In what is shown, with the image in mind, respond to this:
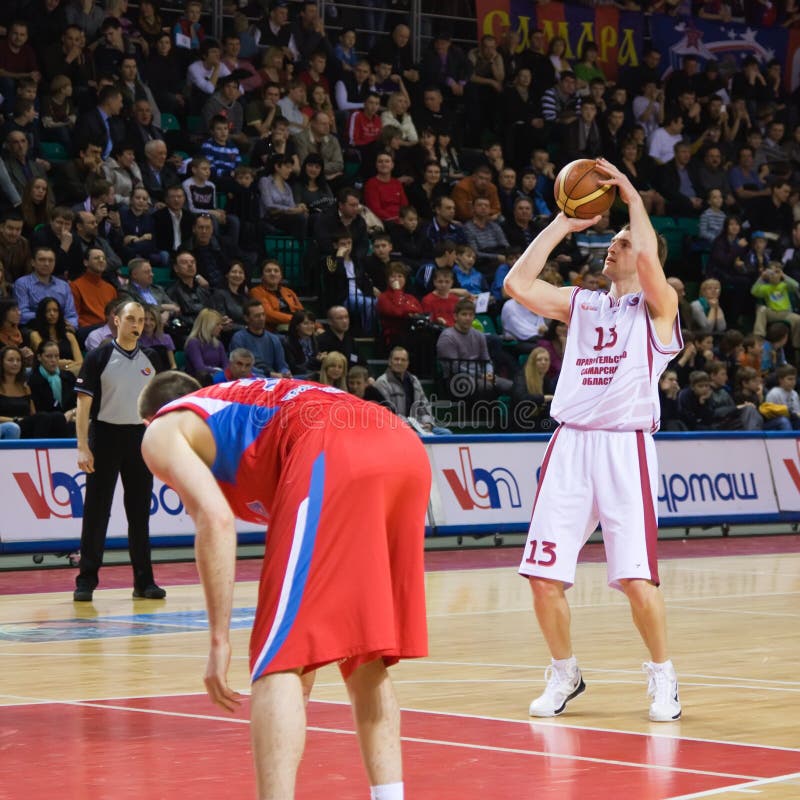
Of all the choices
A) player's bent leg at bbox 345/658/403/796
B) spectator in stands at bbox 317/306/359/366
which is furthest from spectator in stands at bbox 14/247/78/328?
player's bent leg at bbox 345/658/403/796

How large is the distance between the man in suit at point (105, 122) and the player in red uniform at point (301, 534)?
13975 mm

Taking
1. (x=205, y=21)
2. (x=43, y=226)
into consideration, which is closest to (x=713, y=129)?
(x=205, y=21)

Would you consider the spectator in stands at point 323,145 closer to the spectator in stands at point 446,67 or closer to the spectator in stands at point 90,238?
the spectator in stands at point 446,67

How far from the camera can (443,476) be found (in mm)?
16469

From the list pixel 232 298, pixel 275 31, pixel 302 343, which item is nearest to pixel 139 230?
pixel 232 298

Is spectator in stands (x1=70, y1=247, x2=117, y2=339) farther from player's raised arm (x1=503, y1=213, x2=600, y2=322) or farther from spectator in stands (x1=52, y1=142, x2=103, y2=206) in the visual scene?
player's raised arm (x1=503, y1=213, x2=600, y2=322)

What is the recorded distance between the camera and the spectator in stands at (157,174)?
18.7 m

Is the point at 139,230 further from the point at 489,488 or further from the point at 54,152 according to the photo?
the point at 489,488

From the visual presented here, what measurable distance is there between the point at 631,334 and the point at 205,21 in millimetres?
16460

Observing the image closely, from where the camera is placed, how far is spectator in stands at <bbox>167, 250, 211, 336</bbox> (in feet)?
57.2

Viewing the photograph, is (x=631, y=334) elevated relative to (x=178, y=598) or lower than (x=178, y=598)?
elevated

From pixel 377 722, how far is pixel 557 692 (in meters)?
2.79

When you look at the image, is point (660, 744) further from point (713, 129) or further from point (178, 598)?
point (713, 129)

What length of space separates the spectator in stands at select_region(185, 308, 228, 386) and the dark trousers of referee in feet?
14.9
